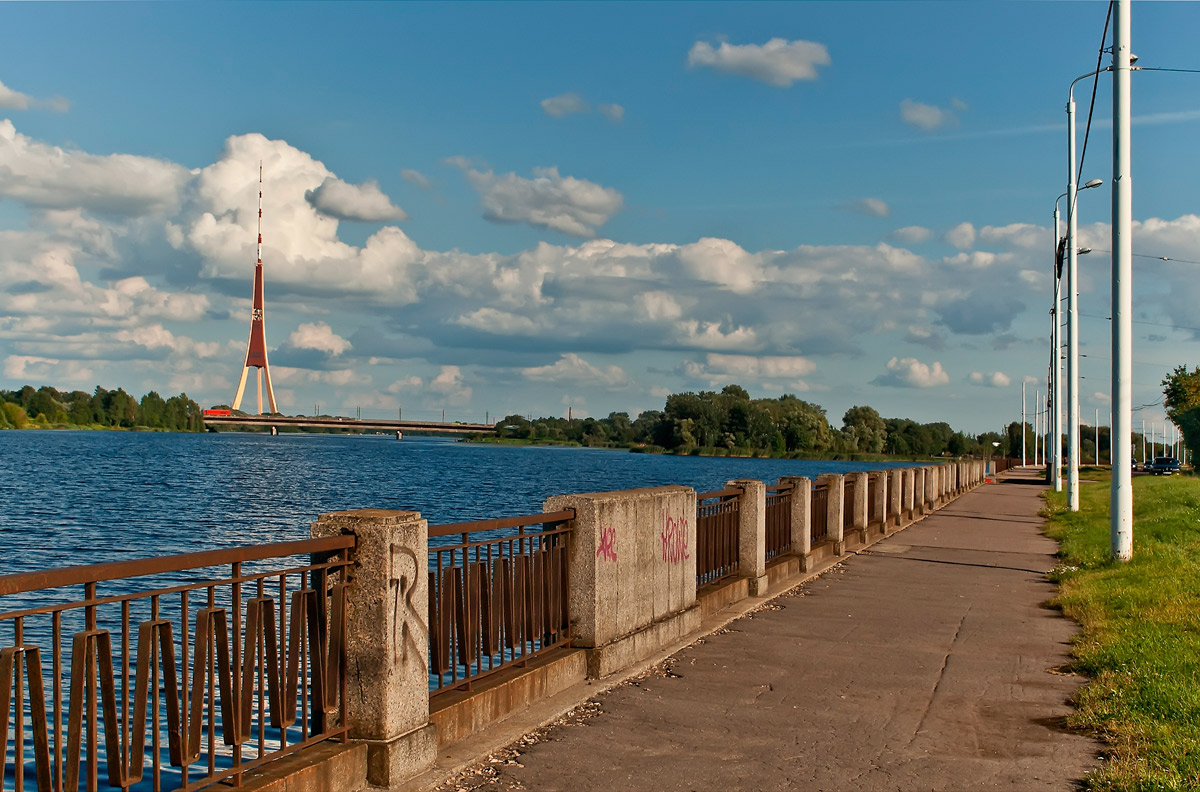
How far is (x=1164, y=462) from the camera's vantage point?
285ft

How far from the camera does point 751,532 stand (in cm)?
1320

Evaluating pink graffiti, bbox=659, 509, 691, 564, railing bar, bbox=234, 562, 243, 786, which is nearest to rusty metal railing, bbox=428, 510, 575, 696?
railing bar, bbox=234, 562, 243, 786

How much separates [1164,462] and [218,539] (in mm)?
79010

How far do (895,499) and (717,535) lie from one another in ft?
47.3

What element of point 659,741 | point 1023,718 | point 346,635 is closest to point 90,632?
point 346,635

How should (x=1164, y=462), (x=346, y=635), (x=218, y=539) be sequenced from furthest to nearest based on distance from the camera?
(x=1164, y=462)
(x=218, y=539)
(x=346, y=635)

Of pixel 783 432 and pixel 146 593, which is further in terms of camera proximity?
pixel 783 432

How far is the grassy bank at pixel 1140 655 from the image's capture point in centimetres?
621

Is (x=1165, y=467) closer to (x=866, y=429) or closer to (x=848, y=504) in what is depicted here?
(x=848, y=504)

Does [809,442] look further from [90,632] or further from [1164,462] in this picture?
[90,632]

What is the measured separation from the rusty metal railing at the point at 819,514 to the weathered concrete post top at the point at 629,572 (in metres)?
7.09

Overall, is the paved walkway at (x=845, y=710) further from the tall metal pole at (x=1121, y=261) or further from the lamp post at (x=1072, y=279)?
the lamp post at (x=1072, y=279)

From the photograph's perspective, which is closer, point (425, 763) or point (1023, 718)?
point (425, 763)

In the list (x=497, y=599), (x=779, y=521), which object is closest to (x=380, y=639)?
(x=497, y=599)
